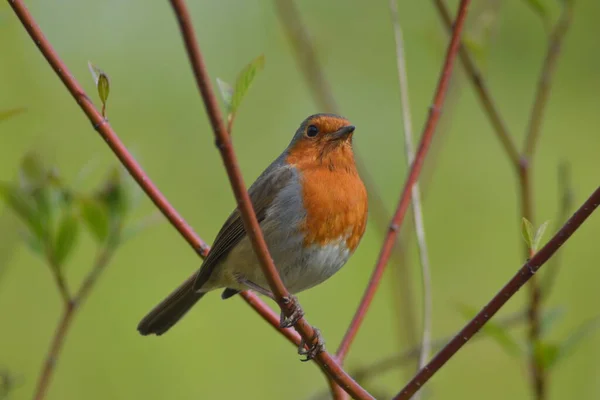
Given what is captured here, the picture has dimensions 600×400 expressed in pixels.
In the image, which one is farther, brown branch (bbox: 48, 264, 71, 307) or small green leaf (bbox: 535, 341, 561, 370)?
small green leaf (bbox: 535, 341, 561, 370)

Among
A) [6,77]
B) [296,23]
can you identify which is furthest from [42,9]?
[296,23]

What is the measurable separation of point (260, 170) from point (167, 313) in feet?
12.0

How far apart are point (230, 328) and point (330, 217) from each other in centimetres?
357

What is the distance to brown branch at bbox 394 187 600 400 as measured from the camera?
1.97 meters

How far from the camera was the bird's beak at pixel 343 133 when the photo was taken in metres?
3.80

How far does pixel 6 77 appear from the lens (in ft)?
25.8

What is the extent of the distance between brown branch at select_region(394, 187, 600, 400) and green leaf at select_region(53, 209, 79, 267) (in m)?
1.34

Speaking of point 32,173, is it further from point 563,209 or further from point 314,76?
point 563,209

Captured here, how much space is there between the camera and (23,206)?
10.0 feet

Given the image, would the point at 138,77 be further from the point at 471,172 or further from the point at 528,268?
the point at 528,268

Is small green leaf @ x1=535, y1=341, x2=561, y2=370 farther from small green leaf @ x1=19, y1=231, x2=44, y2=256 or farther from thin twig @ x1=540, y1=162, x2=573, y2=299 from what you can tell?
small green leaf @ x1=19, y1=231, x2=44, y2=256

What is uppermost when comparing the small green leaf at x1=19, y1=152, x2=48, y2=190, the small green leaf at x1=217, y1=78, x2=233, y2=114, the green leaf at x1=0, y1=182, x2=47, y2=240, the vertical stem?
the small green leaf at x1=217, y1=78, x2=233, y2=114

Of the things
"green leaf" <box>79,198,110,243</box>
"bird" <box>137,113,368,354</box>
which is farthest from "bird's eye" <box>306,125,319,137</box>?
"green leaf" <box>79,198,110,243</box>

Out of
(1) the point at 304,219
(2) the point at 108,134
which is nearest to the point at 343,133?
(1) the point at 304,219
